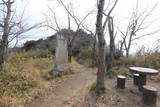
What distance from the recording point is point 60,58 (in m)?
7.35

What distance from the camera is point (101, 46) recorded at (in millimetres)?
4445

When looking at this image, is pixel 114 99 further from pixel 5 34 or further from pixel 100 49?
pixel 5 34

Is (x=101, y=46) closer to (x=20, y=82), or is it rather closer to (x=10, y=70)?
(x=20, y=82)

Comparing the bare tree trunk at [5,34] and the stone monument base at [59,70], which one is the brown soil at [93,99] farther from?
the bare tree trunk at [5,34]

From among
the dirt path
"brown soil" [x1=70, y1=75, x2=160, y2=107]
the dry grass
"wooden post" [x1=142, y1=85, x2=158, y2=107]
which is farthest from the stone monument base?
"wooden post" [x1=142, y1=85, x2=158, y2=107]

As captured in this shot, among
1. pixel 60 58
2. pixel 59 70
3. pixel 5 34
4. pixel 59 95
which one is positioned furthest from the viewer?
pixel 60 58

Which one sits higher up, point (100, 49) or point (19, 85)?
point (100, 49)

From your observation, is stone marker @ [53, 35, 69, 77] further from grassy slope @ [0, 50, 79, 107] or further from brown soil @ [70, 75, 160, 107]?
brown soil @ [70, 75, 160, 107]

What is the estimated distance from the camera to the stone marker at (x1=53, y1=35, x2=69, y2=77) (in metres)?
6.98

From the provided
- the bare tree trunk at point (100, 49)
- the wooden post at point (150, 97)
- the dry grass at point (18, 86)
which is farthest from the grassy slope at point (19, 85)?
the wooden post at point (150, 97)

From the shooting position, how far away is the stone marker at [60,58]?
698 cm

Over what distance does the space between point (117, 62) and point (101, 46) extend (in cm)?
457

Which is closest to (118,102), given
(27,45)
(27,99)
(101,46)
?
(101,46)

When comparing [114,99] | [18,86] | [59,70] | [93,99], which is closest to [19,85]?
[18,86]
